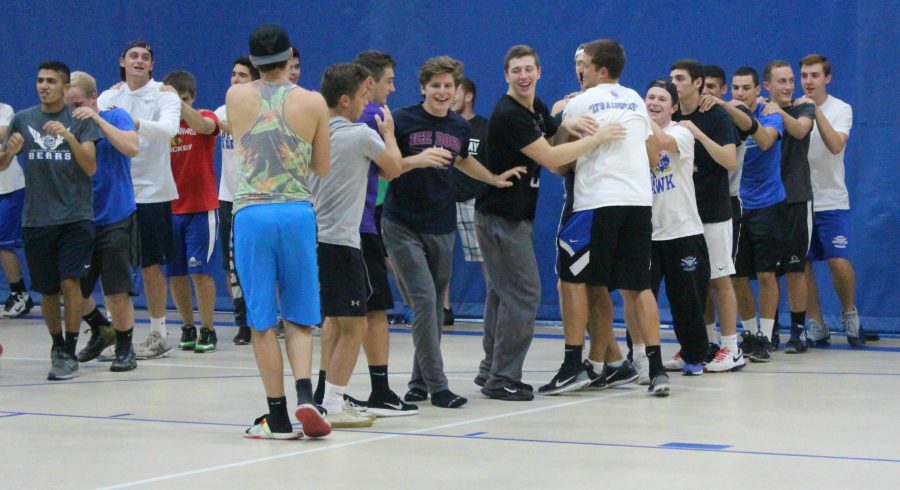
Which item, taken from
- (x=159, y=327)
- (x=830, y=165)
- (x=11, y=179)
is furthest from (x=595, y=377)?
(x=11, y=179)

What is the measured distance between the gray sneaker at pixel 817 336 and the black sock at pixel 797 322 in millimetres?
382

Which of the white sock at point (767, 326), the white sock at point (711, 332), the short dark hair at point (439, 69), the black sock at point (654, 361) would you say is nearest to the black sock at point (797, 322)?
the white sock at point (767, 326)

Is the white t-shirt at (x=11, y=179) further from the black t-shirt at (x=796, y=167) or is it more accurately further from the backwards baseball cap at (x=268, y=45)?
the backwards baseball cap at (x=268, y=45)

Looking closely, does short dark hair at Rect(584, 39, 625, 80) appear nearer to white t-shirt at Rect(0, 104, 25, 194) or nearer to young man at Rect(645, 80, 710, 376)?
young man at Rect(645, 80, 710, 376)

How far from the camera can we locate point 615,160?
710 cm

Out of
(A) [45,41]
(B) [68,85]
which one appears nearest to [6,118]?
(A) [45,41]

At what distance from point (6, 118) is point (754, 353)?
7512mm

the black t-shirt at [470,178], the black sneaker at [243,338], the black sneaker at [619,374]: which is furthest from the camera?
the black t-shirt at [470,178]

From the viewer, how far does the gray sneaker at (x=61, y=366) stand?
8188 millimetres

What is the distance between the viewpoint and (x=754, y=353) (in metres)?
8.98

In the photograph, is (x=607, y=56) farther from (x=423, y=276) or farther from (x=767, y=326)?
(x=767, y=326)

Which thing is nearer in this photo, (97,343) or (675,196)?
(675,196)

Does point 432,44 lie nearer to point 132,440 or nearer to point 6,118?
point 6,118

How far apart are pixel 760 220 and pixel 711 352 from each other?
130cm
